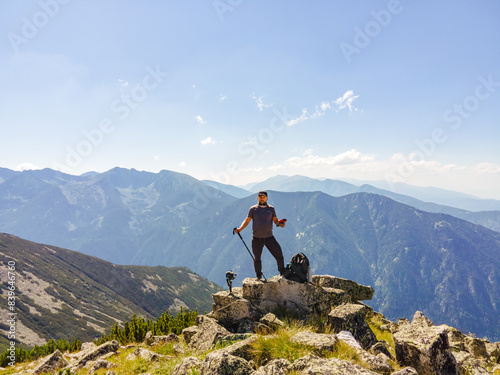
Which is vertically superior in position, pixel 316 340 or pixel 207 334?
pixel 316 340

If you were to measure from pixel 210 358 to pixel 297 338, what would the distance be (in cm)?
239

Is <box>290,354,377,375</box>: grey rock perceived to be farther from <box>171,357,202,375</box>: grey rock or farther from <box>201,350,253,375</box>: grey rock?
<box>171,357,202,375</box>: grey rock

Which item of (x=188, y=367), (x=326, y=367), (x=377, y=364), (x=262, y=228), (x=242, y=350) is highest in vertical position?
(x=262, y=228)

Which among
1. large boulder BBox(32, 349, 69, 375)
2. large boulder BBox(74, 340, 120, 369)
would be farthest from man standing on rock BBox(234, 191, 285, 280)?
large boulder BBox(32, 349, 69, 375)

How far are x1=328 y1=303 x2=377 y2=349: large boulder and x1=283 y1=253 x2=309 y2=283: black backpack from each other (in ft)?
7.40

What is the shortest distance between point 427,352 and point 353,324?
310 centimetres

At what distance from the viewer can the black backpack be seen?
12.1 metres

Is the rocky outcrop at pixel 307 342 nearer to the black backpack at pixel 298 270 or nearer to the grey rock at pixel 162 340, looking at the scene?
the grey rock at pixel 162 340

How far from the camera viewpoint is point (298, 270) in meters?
12.3

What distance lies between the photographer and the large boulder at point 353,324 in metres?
9.58

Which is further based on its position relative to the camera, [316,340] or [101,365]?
[101,365]

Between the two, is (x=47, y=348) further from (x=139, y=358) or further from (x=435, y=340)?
(x=435, y=340)

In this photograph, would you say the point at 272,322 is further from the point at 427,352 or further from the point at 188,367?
the point at 427,352

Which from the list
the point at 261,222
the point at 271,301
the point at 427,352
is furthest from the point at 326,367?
→ the point at 261,222
